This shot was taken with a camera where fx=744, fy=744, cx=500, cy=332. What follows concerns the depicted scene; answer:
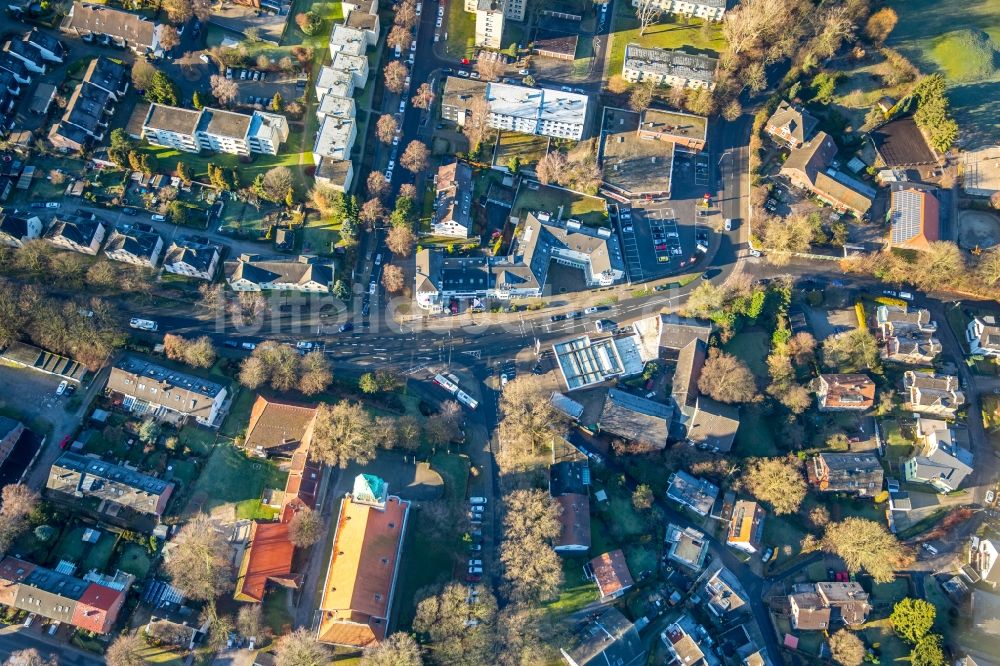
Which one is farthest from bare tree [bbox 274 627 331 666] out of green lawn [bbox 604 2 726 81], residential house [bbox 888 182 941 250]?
residential house [bbox 888 182 941 250]

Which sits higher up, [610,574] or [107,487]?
[107,487]

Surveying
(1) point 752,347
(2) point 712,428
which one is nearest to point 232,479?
(2) point 712,428

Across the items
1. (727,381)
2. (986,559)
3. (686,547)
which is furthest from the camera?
(727,381)

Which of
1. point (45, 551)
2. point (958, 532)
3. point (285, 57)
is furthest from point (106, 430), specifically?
point (958, 532)

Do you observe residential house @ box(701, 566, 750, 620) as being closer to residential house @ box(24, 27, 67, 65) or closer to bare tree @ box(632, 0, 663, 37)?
bare tree @ box(632, 0, 663, 37)

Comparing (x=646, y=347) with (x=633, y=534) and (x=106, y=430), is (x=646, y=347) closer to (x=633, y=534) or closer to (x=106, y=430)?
(x=633, y=534)

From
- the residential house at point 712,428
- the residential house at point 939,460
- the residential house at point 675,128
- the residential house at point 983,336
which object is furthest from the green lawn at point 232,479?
the residential house at point 983,336

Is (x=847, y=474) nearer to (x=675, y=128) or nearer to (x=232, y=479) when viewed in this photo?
(x=675, y=128)
